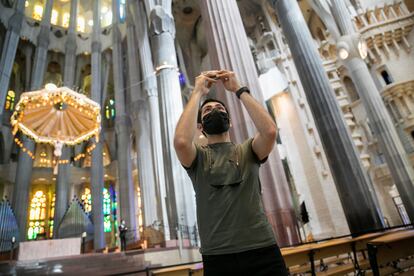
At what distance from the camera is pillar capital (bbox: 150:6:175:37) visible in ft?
37.0

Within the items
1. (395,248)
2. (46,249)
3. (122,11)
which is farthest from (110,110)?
(395,248)

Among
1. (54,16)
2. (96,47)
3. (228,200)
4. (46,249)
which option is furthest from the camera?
(54,16)

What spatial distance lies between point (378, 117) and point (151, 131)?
10.6 metres

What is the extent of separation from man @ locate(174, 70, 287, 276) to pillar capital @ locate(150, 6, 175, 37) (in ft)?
35.5

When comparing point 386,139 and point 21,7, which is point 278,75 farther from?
point 21,7

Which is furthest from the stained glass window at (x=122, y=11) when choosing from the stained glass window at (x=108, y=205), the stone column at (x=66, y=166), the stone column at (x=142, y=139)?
the stained glass window at (x=108, y=205)

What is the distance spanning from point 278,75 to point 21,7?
17.7m

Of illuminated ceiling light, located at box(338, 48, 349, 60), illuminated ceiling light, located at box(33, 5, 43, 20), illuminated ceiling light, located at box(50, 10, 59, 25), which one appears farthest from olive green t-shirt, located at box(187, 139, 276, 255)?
illuminated ceiling light, located at box(50, 10, 59, 25)

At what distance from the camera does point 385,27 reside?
16031mm

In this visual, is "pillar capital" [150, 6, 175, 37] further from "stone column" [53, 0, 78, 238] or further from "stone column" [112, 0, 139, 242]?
"stone column" [53, 0, 78, 238]

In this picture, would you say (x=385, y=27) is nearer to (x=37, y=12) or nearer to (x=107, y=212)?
(x=107, y=212)

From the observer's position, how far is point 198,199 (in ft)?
4.26

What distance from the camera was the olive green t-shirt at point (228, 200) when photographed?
3.75 ft

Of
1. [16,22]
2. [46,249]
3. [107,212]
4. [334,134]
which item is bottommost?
[46,249]
